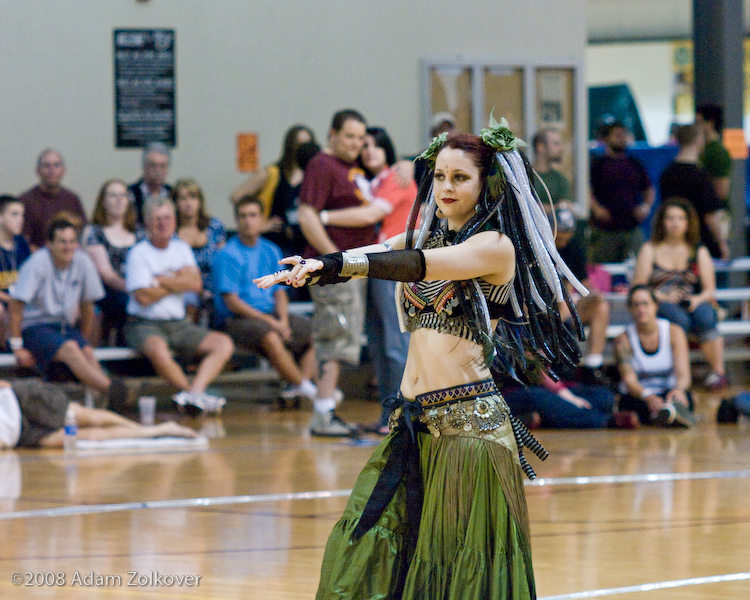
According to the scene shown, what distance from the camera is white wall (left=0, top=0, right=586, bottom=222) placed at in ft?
29.4

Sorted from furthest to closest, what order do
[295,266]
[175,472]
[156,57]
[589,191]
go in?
[589,191]
[156,57]
[175,472]
[295,266]

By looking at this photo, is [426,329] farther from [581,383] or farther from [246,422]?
[581,383]

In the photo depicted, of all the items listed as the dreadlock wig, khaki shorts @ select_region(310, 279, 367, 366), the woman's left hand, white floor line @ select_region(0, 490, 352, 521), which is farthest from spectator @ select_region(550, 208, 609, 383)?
the woman's left hand

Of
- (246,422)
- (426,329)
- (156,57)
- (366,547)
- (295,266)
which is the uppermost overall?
(156,57)

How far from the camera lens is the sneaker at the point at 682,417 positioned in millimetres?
7262

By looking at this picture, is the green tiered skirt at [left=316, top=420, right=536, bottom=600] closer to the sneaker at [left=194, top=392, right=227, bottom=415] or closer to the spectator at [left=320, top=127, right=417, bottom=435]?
the spectator at [left=320, top=127, right=417, bottom=435]

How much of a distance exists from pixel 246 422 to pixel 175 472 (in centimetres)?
183

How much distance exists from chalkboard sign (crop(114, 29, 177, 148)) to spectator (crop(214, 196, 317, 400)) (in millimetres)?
1610

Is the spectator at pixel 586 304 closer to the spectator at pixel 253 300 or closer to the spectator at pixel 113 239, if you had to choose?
the spectator at pixel 253 300

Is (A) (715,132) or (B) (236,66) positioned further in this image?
(A) (715,132)

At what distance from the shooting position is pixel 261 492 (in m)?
5.33

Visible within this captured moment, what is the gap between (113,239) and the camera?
8.09m

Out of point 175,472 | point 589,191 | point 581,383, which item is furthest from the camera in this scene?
point 589,191

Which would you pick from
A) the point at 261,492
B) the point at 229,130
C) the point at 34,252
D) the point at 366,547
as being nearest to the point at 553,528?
the point at 261,492
